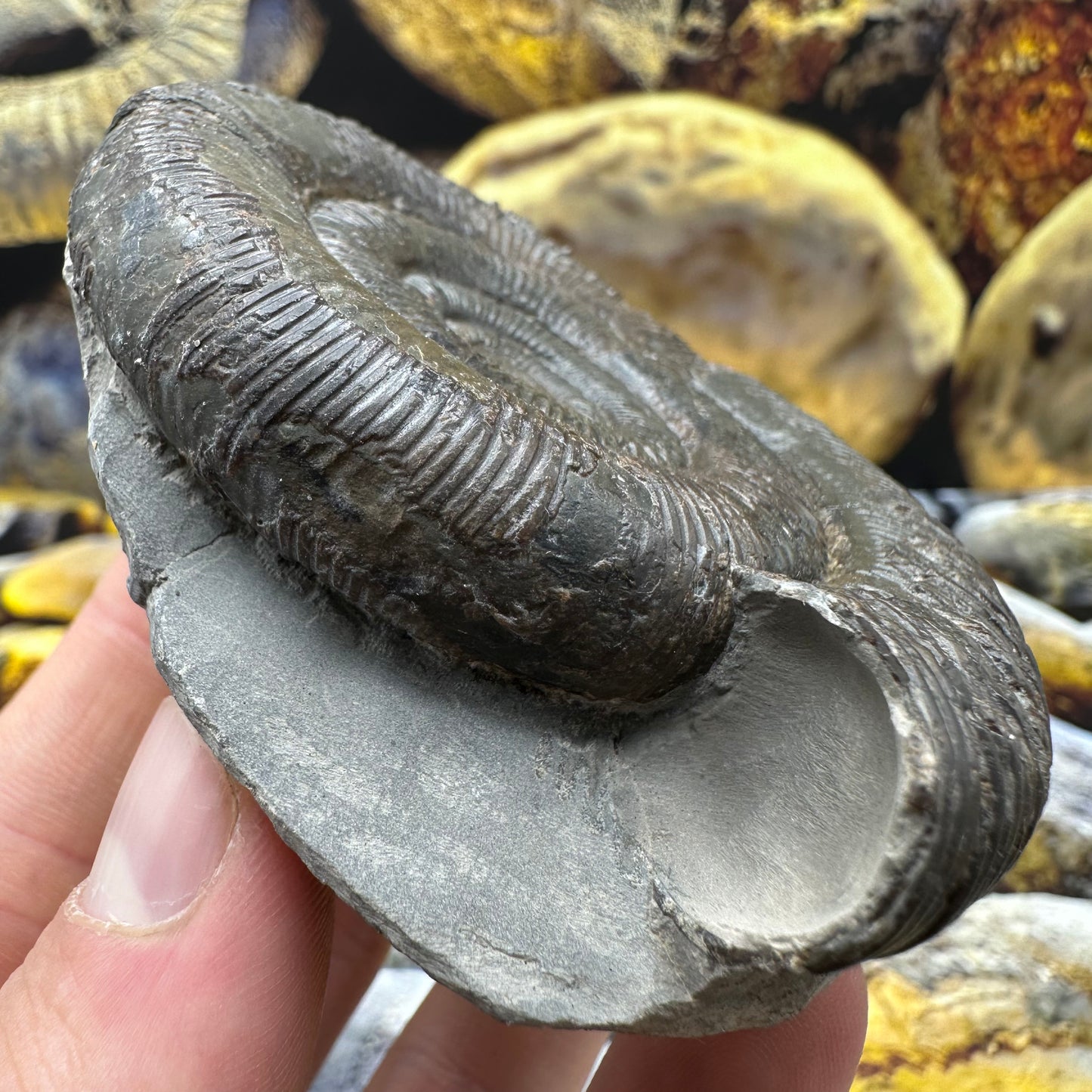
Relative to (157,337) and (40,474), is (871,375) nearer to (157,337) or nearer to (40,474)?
(157,337)

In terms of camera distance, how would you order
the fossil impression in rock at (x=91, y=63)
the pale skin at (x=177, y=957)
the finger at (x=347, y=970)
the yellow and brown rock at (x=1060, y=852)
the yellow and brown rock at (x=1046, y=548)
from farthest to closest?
1. the fossil impression in rock at (x=91, y=63)
2. the yellow and brown rock at (x=1046, y=548)
3. the yellow and brown rock at (x=1060, y=852)
4. the finger at (x=347, y=970)
5. the pale skin at (x=177, y=957)

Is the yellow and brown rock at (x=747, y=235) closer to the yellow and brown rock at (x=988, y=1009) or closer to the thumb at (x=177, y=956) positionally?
the yellow and brown rock at (x=988, y=1009)

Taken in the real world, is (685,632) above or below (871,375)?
above

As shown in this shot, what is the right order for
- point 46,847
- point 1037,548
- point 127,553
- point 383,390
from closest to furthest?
point 383,390, point 127,553, point 46,847, point 1037,548

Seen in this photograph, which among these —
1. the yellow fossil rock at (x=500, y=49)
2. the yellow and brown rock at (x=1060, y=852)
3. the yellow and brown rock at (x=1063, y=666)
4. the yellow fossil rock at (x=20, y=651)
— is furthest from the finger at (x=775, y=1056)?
the yellow fossil rock at (x=500, y=49)

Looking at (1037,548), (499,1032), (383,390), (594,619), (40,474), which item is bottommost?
(40,474)

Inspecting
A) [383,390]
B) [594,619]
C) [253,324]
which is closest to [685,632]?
[594,619]
